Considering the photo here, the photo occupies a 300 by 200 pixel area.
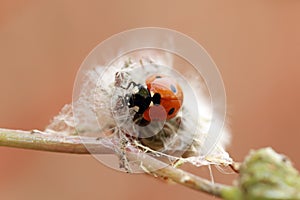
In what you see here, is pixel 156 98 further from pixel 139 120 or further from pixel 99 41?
pixel 99 41

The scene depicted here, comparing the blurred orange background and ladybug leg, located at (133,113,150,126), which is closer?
ladybug leg, located at (133,113,150,126)

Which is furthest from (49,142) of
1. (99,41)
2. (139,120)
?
(99,41)

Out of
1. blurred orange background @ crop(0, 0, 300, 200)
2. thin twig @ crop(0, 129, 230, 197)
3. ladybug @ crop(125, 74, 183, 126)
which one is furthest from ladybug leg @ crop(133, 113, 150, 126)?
blurred orange background @ crop(0, 0, 300, 200)

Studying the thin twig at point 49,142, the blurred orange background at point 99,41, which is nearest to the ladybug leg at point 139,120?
the thin twig at point 49,142

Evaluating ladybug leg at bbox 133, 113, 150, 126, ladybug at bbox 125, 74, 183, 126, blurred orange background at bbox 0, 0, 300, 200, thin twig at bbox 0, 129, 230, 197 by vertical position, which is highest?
blurred orange background at bbox 0, 0, 300, 200

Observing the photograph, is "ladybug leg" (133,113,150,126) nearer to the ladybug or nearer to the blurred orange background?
the ladybug

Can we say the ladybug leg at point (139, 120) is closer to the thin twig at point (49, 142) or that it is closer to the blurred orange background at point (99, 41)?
the thin twig at point (49, 142)

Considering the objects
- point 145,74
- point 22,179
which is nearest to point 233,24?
point 22,179
